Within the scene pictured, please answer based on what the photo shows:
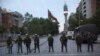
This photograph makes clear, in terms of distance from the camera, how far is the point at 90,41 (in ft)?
121

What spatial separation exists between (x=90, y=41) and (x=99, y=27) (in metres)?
33.6

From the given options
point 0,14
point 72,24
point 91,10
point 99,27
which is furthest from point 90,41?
point 91,10

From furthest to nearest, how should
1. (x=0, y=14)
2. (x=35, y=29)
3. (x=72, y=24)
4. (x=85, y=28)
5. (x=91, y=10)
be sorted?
(x=91, y=10) < (x=35, y=29) < (x=72, y=24) < (x=0, y=14) < (x=85, y=28)

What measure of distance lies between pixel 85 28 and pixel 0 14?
77890 mm

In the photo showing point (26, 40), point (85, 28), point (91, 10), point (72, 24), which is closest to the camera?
point (26, 40)

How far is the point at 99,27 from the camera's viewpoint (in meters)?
69.9

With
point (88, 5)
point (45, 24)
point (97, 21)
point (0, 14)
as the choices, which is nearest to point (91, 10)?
point (88, 5)

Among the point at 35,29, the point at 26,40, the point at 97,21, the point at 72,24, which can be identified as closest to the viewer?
the point at 26,40

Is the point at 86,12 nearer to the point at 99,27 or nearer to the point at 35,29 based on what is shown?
the point at 35,29

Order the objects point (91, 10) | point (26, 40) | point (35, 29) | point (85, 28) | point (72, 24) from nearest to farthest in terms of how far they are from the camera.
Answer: point (26, 40) → point (85, 28) → point (72, 24) → point (35, 29) → point (91, 10)

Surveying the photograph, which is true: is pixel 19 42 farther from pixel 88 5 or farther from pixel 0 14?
pixel 88 5

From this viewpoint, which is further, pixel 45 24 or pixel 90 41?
pixel 45 24

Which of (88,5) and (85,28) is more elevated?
(88,5)

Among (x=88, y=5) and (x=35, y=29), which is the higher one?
(x=88, y=5)
